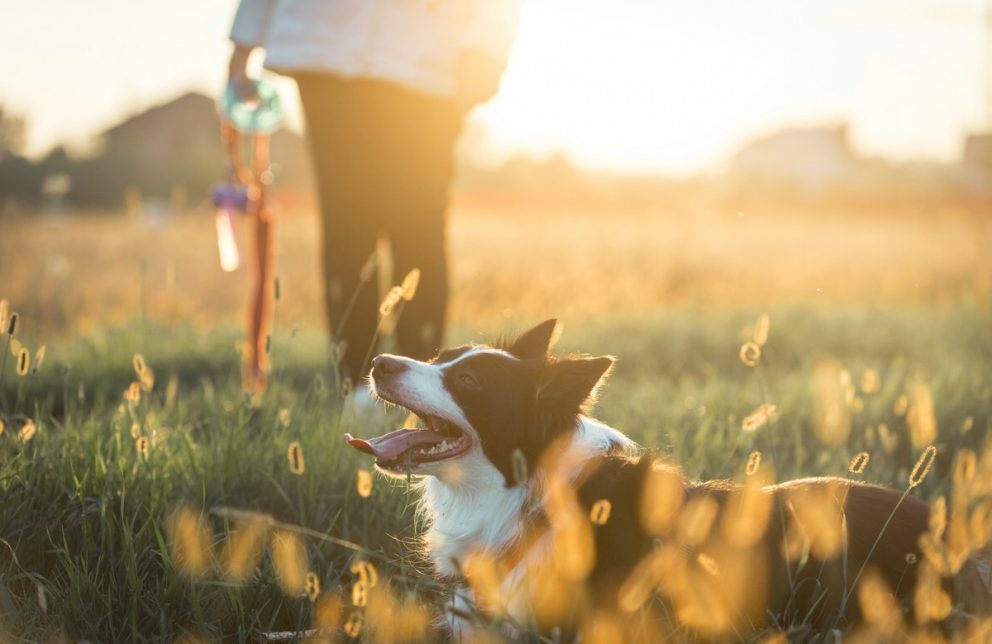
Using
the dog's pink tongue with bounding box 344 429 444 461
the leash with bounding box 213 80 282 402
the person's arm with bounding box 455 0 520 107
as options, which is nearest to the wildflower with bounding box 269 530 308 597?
the dog's pink tongue with bounding box 344 429 444 461

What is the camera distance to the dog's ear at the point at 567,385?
2598mm

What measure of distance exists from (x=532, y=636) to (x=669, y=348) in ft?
18.0

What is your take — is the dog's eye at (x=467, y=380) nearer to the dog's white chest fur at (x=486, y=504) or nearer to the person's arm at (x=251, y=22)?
the dog's white chest fur at (x=486, y=504)

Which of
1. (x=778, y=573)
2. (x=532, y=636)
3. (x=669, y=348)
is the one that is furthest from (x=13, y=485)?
(x=669, y=348)

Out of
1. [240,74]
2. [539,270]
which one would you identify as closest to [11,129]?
[539,270]

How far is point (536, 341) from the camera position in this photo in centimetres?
282

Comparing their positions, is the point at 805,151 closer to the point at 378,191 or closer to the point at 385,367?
the point at 378,191

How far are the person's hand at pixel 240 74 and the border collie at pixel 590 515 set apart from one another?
1.87m

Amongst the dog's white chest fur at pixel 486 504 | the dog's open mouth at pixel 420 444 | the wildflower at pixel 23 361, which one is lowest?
the dog's white chest fur at pixel 486 504

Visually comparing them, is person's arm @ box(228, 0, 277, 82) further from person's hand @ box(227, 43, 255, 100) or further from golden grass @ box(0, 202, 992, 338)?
golden grass @ box(0, 202, 992, 338)

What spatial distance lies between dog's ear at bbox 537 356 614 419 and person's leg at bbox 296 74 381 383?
1.42 m

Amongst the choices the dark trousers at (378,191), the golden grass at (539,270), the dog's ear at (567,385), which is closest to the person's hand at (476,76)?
the dark trousers at (378,191)

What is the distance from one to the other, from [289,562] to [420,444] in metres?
0.54

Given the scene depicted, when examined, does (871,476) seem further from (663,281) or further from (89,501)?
(663,281)
